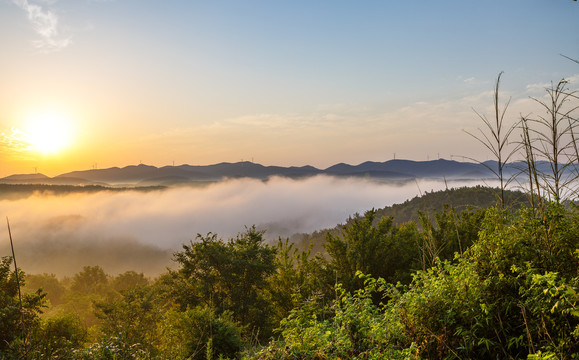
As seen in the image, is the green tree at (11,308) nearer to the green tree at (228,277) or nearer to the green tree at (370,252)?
the green tree at (228,277)

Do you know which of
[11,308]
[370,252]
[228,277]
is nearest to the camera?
[11,308]

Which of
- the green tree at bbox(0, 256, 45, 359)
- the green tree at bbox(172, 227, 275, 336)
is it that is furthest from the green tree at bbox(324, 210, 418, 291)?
the green tree at bbox(0, 256, 45, 359)

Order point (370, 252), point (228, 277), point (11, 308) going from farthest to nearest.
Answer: point (228, 277)
point (370, 252)
point (11, 308)

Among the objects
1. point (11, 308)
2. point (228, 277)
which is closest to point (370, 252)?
point (228, 277)

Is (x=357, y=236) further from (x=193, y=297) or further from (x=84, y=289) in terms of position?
(x=84, y=289)

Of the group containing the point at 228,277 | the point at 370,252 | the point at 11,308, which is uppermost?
the point at 370,252

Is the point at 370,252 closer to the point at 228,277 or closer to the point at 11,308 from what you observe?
the point at 228,277

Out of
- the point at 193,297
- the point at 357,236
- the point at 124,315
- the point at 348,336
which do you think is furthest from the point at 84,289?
the point at 348,336

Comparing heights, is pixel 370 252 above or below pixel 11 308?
above

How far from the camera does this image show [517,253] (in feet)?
12.6

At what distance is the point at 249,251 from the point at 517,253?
81.6ft

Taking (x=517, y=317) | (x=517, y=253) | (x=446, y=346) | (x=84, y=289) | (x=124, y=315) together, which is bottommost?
(x=84, y=289)

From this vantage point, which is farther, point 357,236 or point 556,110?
point 357,236

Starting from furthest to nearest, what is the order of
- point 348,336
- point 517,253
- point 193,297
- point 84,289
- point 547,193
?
point 84,289 < point 193,297 < point 348,336 < point 547,193 < point 517,253
